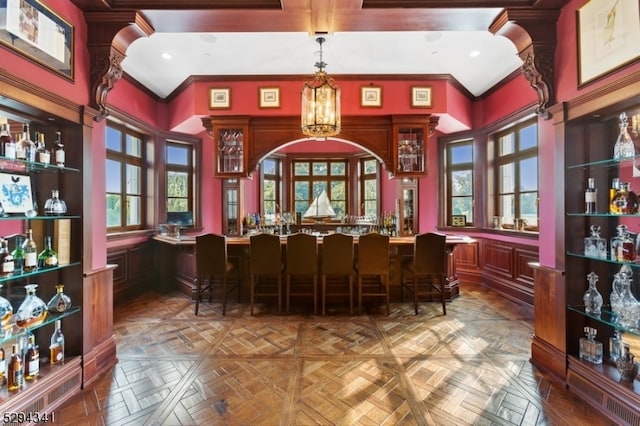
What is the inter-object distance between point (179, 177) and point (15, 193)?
378 cm

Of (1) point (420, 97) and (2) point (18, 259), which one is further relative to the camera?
(1) point (420, 97)

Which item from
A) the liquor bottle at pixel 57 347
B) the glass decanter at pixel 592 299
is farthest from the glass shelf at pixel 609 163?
the liquor bottle at pixel 57 347

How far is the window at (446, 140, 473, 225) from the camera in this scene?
5.54m

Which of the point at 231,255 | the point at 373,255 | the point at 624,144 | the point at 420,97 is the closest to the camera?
the point at 624,144

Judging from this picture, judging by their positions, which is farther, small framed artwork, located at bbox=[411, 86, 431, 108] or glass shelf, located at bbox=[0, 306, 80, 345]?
small framed artwork, located at bbox=[411, 86, 431, 108]

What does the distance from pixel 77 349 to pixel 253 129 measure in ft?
12.1

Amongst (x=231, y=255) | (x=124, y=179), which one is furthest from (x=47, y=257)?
(x=124, y=179)

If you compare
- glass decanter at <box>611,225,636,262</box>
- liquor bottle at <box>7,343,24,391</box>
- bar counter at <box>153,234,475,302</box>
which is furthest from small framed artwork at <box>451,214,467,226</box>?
liquor bottle at <box>7,343,24,391</box>

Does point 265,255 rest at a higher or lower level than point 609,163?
lower

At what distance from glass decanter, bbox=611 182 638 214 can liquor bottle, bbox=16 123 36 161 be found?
4098mm

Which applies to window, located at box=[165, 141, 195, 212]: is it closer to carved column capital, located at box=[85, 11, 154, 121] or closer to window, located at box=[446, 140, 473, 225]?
carved column capital, located at box=[85, 11, 154, 121]

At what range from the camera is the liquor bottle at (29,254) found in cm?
195

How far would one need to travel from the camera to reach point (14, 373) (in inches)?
72.7

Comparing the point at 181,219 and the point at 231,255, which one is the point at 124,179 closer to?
the point at 181,219
